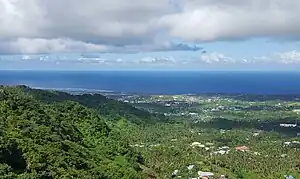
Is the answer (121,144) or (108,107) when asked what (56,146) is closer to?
(121,144)

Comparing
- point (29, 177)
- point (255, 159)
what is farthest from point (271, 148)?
point (29, 177)

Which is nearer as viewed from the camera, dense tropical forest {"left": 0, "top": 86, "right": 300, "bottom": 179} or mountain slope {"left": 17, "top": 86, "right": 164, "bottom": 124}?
dense tropical forest {"left": 0, "top": 86, "right": 300, "bottom": 179}

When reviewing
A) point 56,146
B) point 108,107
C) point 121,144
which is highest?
point 56,146

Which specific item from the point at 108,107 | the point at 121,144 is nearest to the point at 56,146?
the point at 121,144

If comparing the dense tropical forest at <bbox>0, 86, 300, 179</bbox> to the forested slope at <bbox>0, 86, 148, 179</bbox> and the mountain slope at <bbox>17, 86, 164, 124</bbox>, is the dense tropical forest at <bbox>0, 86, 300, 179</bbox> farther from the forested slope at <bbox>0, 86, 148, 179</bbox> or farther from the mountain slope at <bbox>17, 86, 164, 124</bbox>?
the mountain slope at <bbox>17, 86, 164, 124</bbox>

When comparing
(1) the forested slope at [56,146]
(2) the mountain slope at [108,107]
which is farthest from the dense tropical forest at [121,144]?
(2) the mountain slope at [108,107]

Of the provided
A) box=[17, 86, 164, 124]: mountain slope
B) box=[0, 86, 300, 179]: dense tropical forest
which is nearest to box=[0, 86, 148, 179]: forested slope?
box=[0, 86, 300, 179]: dense tropical forest

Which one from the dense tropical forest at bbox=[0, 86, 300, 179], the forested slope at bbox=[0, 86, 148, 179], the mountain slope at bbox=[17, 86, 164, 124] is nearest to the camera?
the forested slope at bbox=[0, 86, 148, 179]

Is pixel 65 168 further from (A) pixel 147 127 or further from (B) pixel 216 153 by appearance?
(A) pixel 147 127
